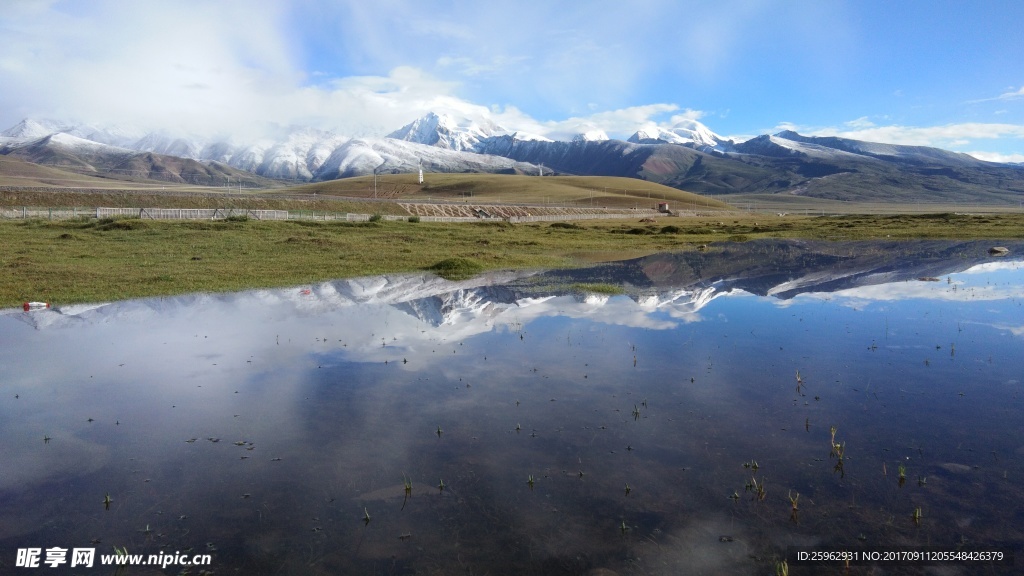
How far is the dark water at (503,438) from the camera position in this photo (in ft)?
28.4

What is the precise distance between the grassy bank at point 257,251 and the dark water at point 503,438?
246 inches

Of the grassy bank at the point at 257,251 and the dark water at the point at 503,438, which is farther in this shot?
the grassy bank at the point at 257,251

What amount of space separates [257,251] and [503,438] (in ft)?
116

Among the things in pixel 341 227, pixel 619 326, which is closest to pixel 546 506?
pixel 619 326

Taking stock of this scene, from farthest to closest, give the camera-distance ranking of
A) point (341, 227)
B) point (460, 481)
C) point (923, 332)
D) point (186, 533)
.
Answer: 1. point (341, 227)
2. point (923, 332)
3. point (460, 481)
4. point (186, 533)

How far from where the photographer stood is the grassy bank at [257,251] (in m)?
Result: 28.9

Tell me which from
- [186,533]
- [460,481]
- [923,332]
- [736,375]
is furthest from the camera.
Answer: [923,332]

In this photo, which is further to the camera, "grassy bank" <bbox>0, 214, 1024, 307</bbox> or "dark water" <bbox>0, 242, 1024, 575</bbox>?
"grassy bank" <bbox>0, 214, 1024, 307</bbox>

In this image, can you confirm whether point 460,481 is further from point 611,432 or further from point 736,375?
point 736,375

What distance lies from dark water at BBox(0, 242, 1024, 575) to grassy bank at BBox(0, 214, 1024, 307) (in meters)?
6.25

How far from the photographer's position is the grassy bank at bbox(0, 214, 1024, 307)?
28859 millimetres

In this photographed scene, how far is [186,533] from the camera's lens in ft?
28.7

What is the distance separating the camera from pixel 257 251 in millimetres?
42031

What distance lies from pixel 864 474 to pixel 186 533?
10808 mm
